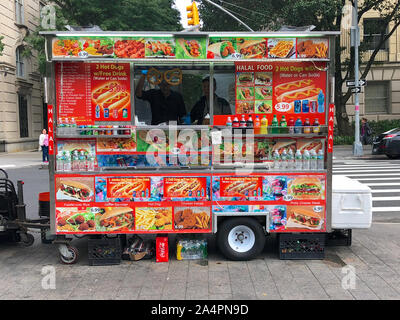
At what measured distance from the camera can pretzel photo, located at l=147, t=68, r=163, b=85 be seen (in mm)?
5801

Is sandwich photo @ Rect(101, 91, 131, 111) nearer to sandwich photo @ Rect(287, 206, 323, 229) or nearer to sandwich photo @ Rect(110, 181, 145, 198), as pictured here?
sandwich photo @ Rect(110, 181, 145, 198)

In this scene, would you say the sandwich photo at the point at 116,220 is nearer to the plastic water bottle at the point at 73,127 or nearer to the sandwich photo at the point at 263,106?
the plastic water bottle at the point at 73,127

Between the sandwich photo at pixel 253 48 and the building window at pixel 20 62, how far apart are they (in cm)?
2542

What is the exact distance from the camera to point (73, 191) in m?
5.43

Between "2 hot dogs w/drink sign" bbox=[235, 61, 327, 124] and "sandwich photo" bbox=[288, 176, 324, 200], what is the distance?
37.5 inches

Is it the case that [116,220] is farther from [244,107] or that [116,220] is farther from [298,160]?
[298,160]

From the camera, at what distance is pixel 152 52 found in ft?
17.5

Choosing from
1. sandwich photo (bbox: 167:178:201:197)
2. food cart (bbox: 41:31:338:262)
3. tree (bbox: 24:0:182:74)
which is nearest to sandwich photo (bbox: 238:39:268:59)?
food cart (bbox: 41:31:338:262)

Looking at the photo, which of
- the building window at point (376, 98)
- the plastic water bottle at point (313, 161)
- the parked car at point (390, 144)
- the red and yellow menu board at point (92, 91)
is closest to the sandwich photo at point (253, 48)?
the plastic water bottle at point (313, 161)

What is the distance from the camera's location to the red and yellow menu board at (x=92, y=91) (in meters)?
5.60

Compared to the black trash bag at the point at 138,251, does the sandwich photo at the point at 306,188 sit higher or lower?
higher

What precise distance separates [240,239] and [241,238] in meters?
0.02

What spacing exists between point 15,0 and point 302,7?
18659 mm

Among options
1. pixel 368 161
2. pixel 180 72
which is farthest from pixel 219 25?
pixel 180 72
